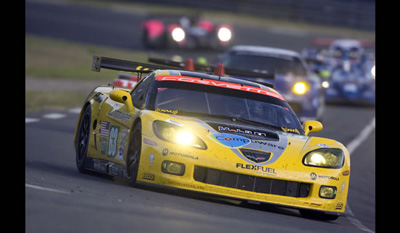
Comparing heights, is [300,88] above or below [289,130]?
above

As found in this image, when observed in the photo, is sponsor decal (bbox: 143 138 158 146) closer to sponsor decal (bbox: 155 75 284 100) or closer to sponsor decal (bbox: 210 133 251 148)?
sponsor decal (bbox: 210 133 251 148)

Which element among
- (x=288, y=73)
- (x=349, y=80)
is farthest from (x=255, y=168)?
(x=349, y=80)

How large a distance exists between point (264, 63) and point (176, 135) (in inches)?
387


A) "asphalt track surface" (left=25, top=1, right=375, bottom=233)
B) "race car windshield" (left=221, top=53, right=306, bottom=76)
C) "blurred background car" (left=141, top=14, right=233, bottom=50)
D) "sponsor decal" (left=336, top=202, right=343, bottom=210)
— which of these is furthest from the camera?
"blurred background car" (left=141, top=14, right=233, bottom=50)

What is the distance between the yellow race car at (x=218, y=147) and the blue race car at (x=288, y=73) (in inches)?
302

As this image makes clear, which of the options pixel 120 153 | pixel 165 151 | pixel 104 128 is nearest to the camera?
pixel 165 151

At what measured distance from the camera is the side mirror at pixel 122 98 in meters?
8.20

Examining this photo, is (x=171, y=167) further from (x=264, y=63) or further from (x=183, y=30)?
(x=183, y=30)

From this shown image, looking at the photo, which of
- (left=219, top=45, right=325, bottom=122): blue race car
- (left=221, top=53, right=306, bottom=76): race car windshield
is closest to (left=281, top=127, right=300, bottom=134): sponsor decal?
(left=219, top=45, right=325, bottom=122): blue race car

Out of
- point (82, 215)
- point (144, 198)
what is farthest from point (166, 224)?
point (144, 198)

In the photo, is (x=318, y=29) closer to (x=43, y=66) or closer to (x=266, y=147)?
(x=43, y=66)

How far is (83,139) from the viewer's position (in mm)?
9070

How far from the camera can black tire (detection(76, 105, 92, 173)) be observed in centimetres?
875
